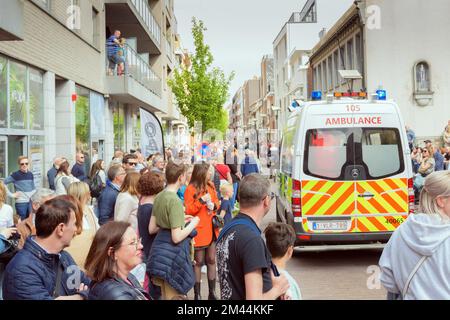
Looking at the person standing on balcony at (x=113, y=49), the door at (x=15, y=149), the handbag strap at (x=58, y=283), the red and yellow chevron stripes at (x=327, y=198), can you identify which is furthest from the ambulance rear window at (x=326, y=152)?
the person standing on balcony at (x=113, y=49)

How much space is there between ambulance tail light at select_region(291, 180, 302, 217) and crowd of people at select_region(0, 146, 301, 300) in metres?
1.00

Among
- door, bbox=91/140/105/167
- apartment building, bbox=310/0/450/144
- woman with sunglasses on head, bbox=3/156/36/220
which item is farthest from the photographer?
apartment building, bbox=310/0/450/144

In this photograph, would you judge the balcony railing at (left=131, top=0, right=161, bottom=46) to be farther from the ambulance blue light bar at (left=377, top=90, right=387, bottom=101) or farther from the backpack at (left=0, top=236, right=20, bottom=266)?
the backpack at (left=0, top=236, right=20, bottom=266)

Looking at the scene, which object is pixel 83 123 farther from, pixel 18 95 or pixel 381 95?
pixel 381 95

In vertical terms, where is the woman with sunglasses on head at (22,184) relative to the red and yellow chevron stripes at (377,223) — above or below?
above

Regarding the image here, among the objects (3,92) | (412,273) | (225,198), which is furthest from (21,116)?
(412,273)

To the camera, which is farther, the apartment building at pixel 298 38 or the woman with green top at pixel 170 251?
the apartment building at pixel 298 38

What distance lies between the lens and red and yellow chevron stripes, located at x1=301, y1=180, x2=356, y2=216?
311 inches

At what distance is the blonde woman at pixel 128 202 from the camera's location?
18.9 feet

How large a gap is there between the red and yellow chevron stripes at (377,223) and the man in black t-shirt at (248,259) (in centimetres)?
500

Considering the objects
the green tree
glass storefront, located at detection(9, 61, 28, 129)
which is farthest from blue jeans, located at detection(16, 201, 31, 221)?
the green tree

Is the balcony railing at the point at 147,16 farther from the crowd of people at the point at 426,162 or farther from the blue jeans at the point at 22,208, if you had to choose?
the blue jeans at the point at 22,208

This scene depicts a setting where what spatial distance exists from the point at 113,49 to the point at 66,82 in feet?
14.5

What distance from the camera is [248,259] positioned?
2.87 metres
